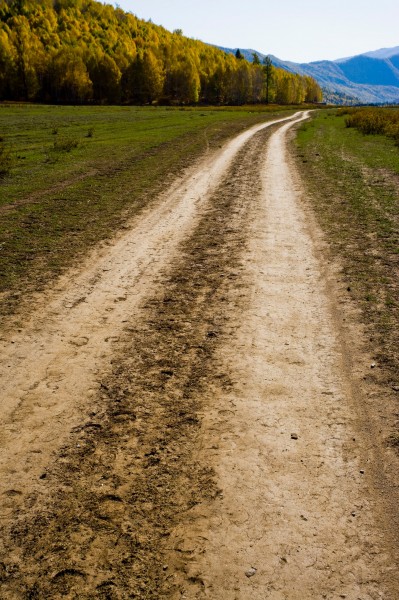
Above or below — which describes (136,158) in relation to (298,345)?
above

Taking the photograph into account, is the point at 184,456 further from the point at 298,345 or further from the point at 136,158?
the point at 136,158

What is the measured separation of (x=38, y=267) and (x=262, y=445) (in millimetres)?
6168

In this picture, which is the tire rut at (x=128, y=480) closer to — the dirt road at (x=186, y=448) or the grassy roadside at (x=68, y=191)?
the dirt road at (x=186, y=448)

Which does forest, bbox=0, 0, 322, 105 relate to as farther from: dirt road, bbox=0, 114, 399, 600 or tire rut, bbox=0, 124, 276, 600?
tire rut, bbox=0, 124, 276, 600

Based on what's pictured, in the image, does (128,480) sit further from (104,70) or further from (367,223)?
(104,70)

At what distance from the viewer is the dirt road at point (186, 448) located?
3.15 meters

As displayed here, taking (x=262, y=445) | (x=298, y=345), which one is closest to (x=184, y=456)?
(x=262, y=445)

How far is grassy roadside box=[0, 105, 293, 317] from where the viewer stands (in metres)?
8.77

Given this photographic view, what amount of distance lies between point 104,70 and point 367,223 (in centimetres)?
10134

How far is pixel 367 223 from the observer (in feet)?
36.5

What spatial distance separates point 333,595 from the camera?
2979mm

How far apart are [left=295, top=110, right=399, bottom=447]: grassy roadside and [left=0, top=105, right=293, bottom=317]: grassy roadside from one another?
18.7 ft

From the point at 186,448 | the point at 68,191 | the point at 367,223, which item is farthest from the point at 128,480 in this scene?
the point at 68,191

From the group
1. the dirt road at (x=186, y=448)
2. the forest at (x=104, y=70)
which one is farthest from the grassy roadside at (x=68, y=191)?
the forest at (x=104, y=70)
